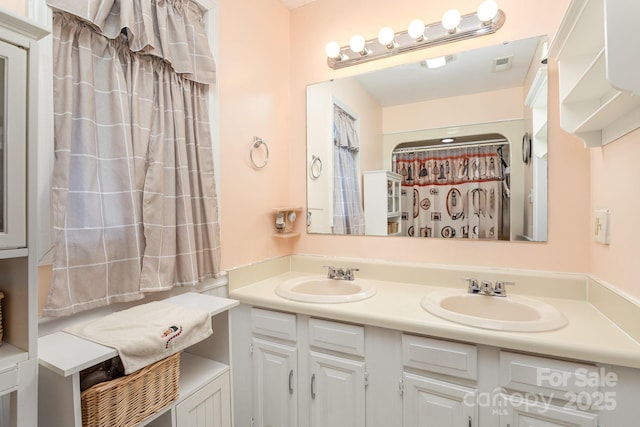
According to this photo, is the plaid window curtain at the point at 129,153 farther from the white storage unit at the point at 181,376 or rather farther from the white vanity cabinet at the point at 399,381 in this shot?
the white vanity cabinet at the point at 399,381

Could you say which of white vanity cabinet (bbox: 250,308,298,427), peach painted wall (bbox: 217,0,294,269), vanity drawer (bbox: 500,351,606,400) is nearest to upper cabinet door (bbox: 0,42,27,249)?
peach painted wall (bbox: 217,0,294,269)

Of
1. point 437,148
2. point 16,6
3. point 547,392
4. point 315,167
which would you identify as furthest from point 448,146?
point 16,6

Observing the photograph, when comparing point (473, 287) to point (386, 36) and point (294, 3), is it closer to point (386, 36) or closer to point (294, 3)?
point (386, 36)

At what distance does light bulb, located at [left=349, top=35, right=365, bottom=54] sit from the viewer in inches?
73.9

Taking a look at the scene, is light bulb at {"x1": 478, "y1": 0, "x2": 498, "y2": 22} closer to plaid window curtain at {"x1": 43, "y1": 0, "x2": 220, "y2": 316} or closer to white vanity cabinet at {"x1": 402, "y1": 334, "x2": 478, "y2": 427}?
plaid window curtain at {"x1": 43, "y1": 0, "x2": 220, "y2": 316}

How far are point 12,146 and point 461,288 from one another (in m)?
1.79

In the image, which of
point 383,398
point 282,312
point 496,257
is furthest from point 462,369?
point 282,312

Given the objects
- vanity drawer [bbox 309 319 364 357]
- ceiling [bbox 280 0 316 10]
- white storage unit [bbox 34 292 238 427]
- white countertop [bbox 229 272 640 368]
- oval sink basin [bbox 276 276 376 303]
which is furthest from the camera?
ceiling [bbox 280 0 316 10]

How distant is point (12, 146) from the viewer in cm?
74

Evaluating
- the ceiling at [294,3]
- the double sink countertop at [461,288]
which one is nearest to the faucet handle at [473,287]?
the double sink countertop at [461,288]

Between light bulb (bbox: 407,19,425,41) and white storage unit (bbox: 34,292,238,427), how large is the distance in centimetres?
164

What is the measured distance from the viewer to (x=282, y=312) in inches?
60.7

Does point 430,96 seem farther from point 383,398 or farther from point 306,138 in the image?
point 383,398

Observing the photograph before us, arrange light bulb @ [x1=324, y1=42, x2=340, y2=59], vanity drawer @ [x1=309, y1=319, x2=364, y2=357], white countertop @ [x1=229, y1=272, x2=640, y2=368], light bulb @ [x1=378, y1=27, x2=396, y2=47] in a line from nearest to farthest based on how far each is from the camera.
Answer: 1. white countertop @ [x1=229, y1=272, x2=640, y2=368]
2. vanity drawer @ [x1=309, y1=319, x2=364, y2=357]
3. light bulb @ [x1=378, y1=27, x2=396, y2=47]
4. light bulb @ [x1=324, y1=42, x2=340, y2=59]
